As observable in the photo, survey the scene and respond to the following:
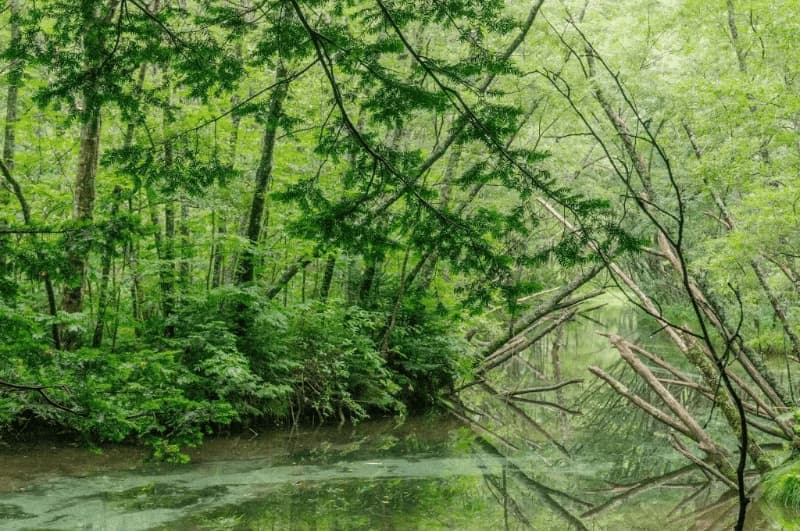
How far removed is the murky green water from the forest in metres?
0.15

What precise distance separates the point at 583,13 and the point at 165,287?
10003mm

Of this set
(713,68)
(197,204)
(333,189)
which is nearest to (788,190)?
(713,68)

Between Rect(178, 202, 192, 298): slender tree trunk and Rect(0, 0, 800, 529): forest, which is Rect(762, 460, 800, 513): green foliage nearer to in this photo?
Rect(0, 0, 800, 529): forest

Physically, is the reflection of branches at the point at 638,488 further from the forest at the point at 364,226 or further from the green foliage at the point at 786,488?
the green foliage at the point at 786,488

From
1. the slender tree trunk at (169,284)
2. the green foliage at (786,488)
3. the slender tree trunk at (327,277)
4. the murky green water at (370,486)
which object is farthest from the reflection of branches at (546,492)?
the slender tree trunk at (169,284)

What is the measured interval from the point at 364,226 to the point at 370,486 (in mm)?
3677

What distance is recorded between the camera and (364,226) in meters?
4.44

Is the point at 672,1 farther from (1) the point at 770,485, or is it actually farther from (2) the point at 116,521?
(2) the point at 116,521

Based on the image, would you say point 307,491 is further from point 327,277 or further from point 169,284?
point 327,277

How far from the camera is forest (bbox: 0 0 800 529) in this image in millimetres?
4160

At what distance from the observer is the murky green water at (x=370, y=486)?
5766 millimetres

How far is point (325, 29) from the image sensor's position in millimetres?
4148

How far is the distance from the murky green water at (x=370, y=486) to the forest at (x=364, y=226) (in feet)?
0.50

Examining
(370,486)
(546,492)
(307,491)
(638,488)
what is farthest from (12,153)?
(638,488)
